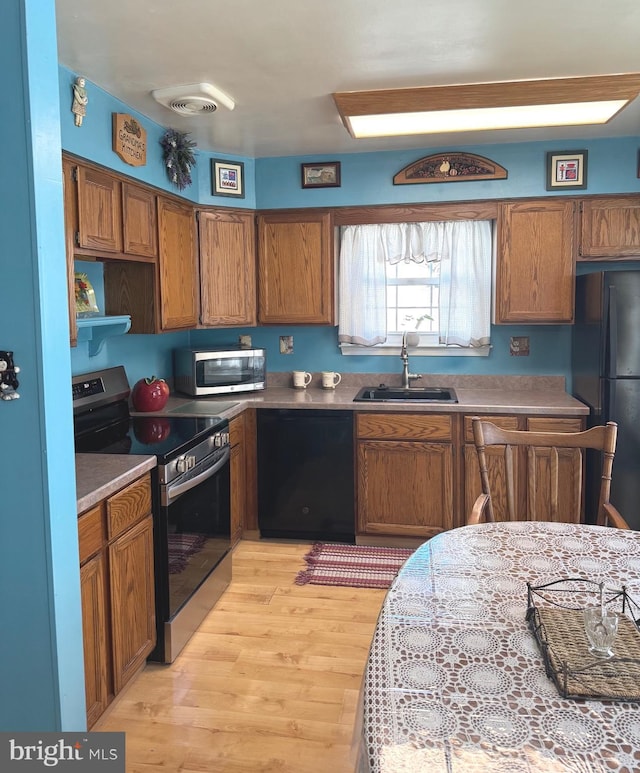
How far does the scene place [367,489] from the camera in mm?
3816

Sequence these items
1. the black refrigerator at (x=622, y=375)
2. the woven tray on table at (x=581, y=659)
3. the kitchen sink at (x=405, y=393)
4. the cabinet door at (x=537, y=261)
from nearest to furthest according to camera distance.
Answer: the woven tray on table at (x=581, y=659)
the black refrigerator at (x=622, y=375)
the cabinet door at (x=537, y=261)
the kitchen sink at (x=405, y=393)

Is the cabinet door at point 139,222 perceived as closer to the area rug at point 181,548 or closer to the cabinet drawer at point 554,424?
the area rug at point 181,548

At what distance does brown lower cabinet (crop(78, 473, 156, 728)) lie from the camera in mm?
2084

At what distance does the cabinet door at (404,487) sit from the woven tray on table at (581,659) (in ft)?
7.73

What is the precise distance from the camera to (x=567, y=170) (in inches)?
148

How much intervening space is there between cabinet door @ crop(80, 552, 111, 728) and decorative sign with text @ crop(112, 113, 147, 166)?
1834 mm

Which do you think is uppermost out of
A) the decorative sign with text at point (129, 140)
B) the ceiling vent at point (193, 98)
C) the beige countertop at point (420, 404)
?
the ceiling vent at point (193, 98)

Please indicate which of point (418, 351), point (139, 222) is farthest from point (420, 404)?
point (139, 222)

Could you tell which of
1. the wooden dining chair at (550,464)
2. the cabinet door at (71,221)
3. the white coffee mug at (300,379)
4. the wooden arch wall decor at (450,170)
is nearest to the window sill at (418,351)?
the white coffee mug at (300,379)

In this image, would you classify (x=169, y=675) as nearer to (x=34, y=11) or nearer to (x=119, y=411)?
(x=119, y=411)

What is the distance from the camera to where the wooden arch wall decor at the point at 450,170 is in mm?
3838

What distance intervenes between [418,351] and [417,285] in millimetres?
433

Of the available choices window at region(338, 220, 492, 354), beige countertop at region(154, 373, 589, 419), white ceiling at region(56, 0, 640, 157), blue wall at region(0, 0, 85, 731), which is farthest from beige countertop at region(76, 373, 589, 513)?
white ceiling at region(56, 0, 640, 157)

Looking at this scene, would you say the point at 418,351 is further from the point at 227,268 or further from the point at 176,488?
the point at 176,488
